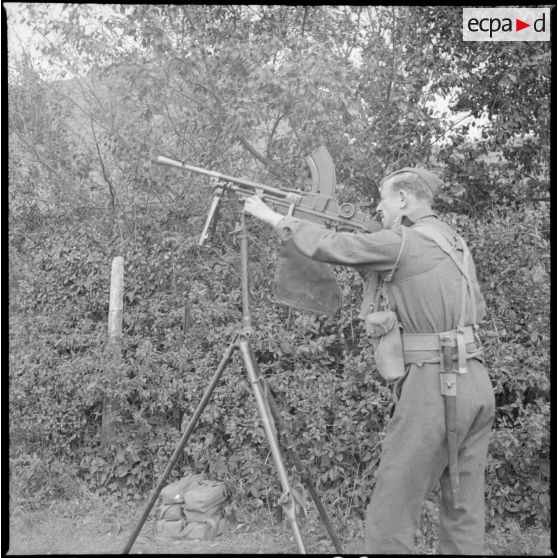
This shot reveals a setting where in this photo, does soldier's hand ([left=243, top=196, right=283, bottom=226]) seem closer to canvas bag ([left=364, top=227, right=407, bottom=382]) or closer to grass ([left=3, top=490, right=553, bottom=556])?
canvas bag ([left=364, top=227, right=407, bottom=382])

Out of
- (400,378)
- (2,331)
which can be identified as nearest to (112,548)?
(2,331)

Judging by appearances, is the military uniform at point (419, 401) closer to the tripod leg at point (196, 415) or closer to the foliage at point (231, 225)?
the tripod leg at point (196, 415)

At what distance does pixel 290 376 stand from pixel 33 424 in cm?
231

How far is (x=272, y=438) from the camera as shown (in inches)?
139

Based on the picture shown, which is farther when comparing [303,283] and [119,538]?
[119,538]

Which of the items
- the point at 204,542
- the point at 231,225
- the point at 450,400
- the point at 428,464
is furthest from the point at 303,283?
the point at 204,542

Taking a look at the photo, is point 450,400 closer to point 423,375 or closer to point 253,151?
point 423,375

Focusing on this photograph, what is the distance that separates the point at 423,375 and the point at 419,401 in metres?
0.14

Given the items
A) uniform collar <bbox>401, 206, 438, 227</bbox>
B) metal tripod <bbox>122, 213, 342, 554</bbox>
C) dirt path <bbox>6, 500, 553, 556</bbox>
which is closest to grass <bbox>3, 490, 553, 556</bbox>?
dirt path <bbox>6, 500, 553, 556</bbox>

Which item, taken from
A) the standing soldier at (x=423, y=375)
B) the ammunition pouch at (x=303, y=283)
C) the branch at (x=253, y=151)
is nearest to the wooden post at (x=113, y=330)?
the branch at (x=253, y=151)

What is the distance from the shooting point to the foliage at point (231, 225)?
15.9 feet

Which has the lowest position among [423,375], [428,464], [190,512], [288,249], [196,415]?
[190,512]

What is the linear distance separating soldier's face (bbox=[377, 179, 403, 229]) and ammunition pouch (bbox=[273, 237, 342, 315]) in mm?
500

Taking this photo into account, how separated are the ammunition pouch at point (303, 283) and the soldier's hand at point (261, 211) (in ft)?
0.85
